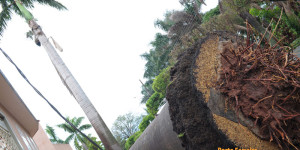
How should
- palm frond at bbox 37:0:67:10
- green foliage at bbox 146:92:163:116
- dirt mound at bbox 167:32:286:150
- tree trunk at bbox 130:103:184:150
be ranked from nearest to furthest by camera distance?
dirt mound at bbox 167:32:286:150 < tree trunk at bbox 130:103:184:150 < palm frond at bbox 37:0:67:10 < green foliage at bbox 146:92:163:116

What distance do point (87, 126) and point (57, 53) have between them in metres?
26.5

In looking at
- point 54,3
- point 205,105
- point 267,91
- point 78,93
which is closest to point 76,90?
point 78,93

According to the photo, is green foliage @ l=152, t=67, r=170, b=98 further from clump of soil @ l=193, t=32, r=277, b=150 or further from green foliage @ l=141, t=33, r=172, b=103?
clump of soil @ l=193, t=32, r=277, b=150

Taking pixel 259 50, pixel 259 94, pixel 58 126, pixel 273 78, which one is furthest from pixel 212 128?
pixel 58 126

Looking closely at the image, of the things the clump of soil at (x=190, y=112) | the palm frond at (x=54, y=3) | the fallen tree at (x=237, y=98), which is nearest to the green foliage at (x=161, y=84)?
the palm frond at (x=54, y=3)

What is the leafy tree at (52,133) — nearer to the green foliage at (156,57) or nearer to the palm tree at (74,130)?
the palm tree at (74,130)

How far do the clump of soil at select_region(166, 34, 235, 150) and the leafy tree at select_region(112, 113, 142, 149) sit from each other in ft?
124

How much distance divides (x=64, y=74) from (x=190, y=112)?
658 cm

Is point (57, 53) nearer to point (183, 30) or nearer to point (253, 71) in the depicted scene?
point (253, 71)

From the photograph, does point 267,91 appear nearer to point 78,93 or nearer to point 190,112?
point 190,112

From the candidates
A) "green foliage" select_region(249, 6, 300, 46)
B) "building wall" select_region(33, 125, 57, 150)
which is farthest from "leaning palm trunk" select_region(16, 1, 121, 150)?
"green foliage" select_region(249, 6, 300, 46)

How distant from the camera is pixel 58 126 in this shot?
30625 millimetres

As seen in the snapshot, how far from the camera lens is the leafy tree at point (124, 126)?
40.1m

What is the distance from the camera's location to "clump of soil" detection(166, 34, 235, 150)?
2.20 m
